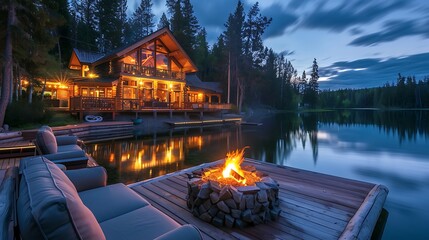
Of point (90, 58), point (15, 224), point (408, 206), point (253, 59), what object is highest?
point (253, 59)

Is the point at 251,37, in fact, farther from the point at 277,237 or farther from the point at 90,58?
the point at 277,237

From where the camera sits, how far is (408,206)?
437 cm

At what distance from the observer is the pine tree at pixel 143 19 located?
40.1 m

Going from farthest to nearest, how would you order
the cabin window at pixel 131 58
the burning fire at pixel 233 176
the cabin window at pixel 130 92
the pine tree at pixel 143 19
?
the pine tree at pixel 143 19
the cabin window at pixel 130 92
the cabin window at pixel 131 58
the burning fire at pixel 233 176

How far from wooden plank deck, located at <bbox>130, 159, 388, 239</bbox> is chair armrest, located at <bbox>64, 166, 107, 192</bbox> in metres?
0.90

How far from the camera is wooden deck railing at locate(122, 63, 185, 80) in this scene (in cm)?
1767

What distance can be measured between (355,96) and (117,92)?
96.2m

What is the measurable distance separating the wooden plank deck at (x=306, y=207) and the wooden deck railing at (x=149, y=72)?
15.5m

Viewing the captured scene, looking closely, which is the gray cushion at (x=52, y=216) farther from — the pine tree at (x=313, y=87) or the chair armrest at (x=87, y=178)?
the pine tree at (x=313, y=87)

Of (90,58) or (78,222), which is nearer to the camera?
(78,222)

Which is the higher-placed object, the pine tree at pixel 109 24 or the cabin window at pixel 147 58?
the pine tree at pixel 109 24

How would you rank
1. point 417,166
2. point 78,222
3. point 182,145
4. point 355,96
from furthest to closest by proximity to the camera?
point 355,96, point 182,145, point 417,166, point 78,222

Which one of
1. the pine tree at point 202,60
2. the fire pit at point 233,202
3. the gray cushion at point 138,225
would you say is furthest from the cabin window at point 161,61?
the gray cushion at point 138,225

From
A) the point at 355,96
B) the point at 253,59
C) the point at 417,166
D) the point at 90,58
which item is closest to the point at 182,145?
the point at 417,166
